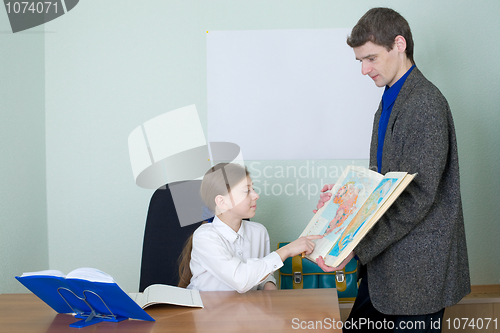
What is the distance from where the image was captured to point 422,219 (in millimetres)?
1220

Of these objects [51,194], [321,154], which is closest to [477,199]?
[321,154]

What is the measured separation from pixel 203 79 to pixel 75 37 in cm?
72

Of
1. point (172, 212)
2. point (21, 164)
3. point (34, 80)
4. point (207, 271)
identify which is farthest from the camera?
point (34, 80)

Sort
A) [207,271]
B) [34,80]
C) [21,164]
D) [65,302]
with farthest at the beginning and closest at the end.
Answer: [34,80]
[21,164]
[207,271]
[65,302]

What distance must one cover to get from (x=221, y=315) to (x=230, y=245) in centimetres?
47

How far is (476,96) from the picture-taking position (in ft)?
7.44

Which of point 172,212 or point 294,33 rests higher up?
point 294,33

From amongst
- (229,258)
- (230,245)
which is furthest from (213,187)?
(229,258)

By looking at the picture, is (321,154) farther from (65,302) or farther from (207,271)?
(65,302)

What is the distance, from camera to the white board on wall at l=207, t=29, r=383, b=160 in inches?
90.0

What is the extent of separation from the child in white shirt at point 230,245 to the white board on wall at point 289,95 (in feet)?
2.06

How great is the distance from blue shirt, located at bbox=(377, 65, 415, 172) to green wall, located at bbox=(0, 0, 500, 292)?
89 cm

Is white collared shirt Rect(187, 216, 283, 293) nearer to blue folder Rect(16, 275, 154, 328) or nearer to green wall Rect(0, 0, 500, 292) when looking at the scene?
blue folder Rect(16, 275, 154, 328)

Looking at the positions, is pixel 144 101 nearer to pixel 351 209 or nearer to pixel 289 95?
pixel 289 95
